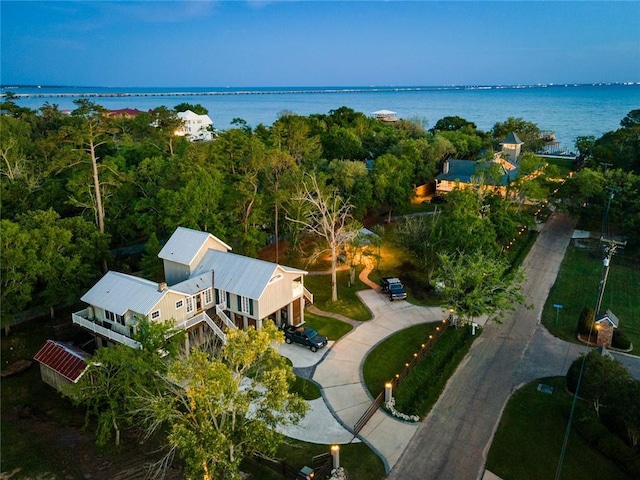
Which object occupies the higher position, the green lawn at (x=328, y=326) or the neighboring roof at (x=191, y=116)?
the neighboring roof at (x=191, y=116)

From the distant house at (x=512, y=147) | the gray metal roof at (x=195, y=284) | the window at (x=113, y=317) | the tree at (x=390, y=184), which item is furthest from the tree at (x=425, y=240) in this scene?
the distant house at (x=512, y=147)

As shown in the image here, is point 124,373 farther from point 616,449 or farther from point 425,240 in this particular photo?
point 425,240

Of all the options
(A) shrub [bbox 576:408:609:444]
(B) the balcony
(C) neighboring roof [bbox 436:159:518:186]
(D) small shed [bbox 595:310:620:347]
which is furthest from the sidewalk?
(C) neighboring roof [bbox 436:159:518:186]

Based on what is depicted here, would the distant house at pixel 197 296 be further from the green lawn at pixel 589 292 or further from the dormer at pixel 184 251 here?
the green lawn at pixel 589 292

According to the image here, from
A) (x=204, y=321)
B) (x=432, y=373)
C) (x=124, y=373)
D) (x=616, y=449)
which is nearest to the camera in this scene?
(x=124, y=373)

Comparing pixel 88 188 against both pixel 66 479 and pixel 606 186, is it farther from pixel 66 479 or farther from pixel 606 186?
pixel 606 186

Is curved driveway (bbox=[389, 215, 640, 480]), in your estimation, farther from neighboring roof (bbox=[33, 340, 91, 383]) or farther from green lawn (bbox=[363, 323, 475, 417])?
neighboring roof (bbox=[33, 340, 91, 383])

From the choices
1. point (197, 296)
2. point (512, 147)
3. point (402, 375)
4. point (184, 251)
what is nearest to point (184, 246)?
point (184, 251)

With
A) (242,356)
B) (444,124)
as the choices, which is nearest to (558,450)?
(242,356)
